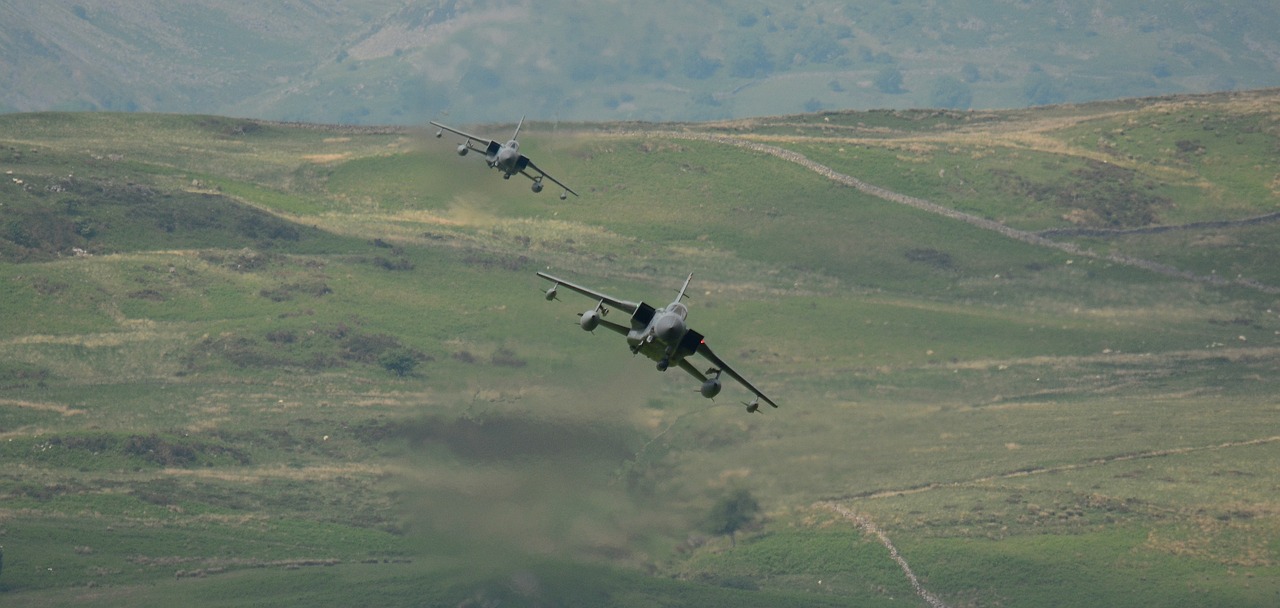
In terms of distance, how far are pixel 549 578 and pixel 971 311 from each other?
73856 mm

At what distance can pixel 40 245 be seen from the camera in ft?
523

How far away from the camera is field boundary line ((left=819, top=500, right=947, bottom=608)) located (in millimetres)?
116875

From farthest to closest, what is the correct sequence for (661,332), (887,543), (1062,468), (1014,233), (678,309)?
(1014,233), (1062,468), (887,543), (678,309), (661,332)

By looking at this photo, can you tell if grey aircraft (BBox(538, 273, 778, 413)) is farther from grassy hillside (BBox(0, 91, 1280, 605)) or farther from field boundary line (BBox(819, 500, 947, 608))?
field boundary line (BBox(819, 500, 947, 608))

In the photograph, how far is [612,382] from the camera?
12550cm

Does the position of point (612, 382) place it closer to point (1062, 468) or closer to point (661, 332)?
point (1062, 468)

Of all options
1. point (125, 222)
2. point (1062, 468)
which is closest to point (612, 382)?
point (1062, 468)

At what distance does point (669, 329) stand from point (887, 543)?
59811mm

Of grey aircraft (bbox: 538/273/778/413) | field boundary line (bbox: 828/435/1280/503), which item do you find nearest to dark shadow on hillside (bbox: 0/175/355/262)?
field boundary line (bbox: 828/435/1280/503)

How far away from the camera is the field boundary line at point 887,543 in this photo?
4601 inches

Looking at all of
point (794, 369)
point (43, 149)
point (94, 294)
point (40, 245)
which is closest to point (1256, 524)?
point (794, 369)

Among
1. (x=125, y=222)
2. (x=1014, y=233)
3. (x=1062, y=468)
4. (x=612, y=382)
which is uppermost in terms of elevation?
(x=125, y=222)

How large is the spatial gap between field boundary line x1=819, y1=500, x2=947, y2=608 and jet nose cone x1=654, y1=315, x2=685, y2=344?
56.0 m

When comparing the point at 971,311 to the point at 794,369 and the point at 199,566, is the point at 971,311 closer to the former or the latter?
the point at 794,369
